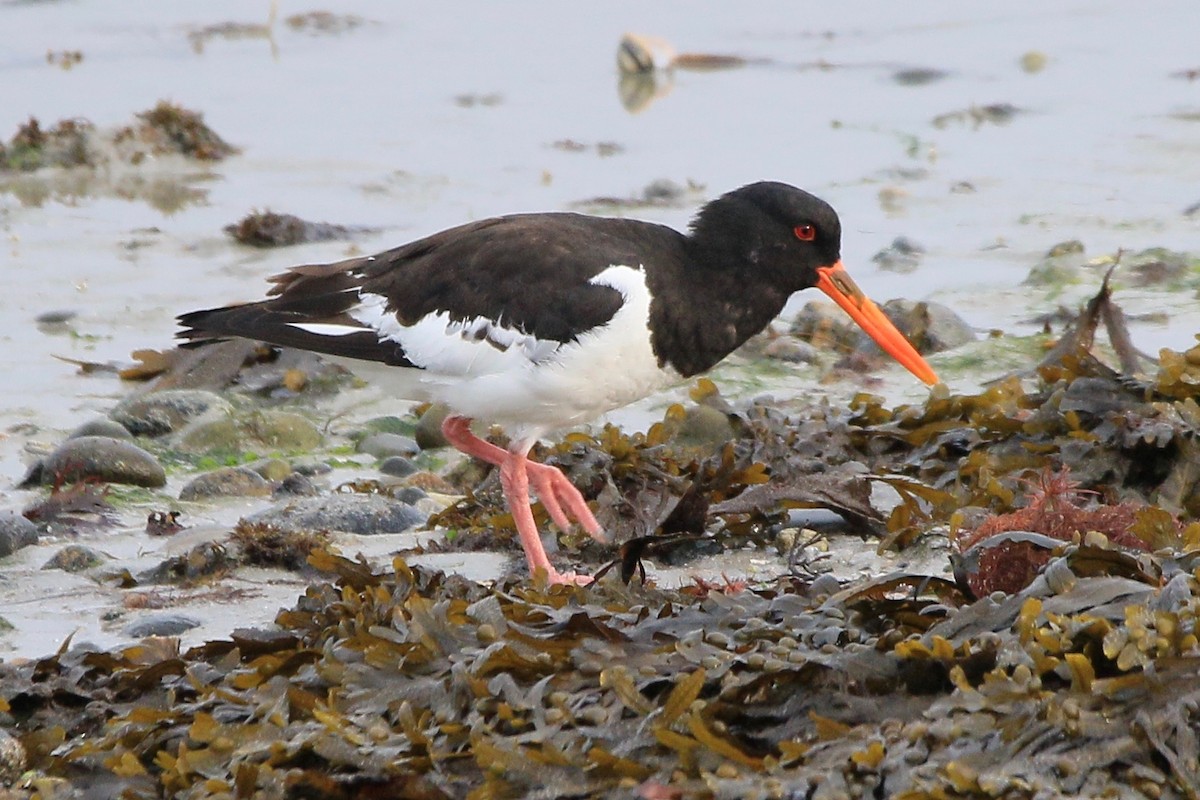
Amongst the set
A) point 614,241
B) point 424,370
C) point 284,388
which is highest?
point 614,241

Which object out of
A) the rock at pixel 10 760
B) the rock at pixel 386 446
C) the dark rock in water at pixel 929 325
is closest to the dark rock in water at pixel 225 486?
the rock at pixel 386 446

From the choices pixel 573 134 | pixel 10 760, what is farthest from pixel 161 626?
pixel 573 134

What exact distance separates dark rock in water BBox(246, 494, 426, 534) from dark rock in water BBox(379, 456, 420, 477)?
0.71 meters

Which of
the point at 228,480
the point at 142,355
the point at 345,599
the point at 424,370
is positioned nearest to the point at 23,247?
the point at 142,355

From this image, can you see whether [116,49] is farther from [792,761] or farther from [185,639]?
[792,761]

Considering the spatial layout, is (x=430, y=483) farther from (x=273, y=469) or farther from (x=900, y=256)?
(x=900, y=256)

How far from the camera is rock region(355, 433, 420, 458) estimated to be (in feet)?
19.5

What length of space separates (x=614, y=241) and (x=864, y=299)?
3.02 feet

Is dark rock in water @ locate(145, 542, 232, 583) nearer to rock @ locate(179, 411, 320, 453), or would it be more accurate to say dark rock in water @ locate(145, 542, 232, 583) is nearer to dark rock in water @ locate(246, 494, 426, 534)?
dark rock in water @ locate(246, 494, 426, 534)

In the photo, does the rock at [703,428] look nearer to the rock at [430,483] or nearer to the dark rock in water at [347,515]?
the rock at [430,483]

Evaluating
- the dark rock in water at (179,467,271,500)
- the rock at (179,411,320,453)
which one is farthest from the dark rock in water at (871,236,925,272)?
the dark rock in water at (179,467,271,500)

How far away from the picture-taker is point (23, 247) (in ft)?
27.8

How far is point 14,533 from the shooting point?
4.76 m

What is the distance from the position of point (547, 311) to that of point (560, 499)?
0.51m
